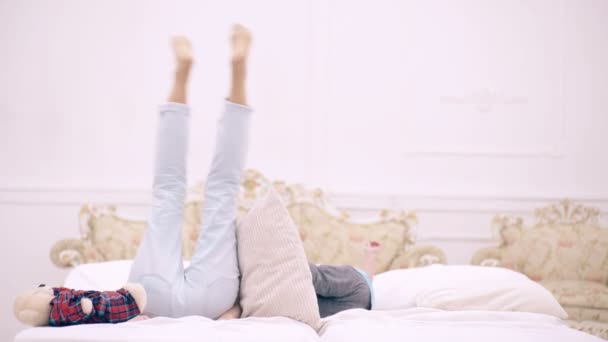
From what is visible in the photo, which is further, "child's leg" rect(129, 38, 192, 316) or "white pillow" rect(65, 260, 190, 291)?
"white pillow" rect(65, 260, 190, 291)

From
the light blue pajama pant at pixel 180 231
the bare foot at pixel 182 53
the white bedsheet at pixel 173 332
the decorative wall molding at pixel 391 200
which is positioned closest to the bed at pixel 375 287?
the white bedsheet at pixel 173 332

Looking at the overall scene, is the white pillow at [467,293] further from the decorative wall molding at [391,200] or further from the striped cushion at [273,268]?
the decorative wall molding at [391,200]

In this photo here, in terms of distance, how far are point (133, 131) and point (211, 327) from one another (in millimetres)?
2358

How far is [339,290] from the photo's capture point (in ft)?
6.67

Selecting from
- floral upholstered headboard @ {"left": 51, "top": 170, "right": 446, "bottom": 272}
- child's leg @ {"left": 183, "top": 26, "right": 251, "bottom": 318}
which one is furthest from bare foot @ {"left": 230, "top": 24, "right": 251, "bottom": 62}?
floral upholstered headboard @ {"left": 51, "top": 170, "right": 446, "bottom": 272}

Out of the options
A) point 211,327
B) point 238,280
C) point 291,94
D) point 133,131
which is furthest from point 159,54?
point 211,327

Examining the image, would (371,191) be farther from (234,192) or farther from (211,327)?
(211,327)

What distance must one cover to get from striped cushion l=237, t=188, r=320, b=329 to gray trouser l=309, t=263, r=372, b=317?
23 cm

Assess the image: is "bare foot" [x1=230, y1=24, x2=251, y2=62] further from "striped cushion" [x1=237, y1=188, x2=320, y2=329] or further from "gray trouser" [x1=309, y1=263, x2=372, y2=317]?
"gray trouser" [x1=309, y1=263, x2=372, y2=317]

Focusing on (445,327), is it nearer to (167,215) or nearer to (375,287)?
(375,287)

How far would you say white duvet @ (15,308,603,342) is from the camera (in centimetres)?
137

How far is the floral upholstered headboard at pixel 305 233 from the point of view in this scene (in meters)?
3.02

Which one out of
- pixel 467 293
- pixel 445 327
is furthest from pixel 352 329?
pixel 467 293

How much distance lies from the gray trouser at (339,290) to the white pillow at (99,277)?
2.42ft
